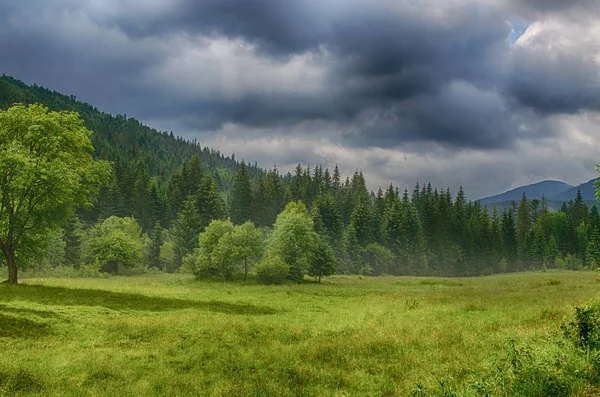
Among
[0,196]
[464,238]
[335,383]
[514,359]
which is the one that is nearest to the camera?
[514,359]

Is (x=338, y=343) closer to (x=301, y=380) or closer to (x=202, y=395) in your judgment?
(x=301, y=380)

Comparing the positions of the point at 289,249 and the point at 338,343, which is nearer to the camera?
the point at 338,343

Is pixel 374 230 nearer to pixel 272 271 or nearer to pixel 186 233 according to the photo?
pixel 186 233

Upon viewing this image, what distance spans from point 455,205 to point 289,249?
81.8 metres

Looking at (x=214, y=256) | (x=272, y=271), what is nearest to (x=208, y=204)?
(x=214, y=256)

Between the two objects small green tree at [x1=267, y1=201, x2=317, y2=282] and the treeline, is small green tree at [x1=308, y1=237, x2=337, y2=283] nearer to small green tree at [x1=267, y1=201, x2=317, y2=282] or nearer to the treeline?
small green tree at [x1=267, y1=201, x2=317, y2=282]

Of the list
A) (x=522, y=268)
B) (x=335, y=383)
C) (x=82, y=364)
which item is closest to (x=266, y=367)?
(x=335, y=383)

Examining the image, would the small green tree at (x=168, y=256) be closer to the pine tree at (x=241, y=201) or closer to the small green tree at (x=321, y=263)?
the pine tree at (x=241, y=201)

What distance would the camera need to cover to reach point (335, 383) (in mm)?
12500

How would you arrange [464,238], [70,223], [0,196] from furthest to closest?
1. [464,238]
2. [70,223]
3. [0,196]

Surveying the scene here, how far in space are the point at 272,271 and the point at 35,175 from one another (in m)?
33.6

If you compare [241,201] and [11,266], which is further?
[241,201]

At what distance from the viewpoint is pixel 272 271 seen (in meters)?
55.6

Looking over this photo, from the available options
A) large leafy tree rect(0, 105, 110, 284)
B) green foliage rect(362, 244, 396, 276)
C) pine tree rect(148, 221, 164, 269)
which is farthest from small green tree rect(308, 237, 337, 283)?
green foliage rect(362, 244, 396, 276)
